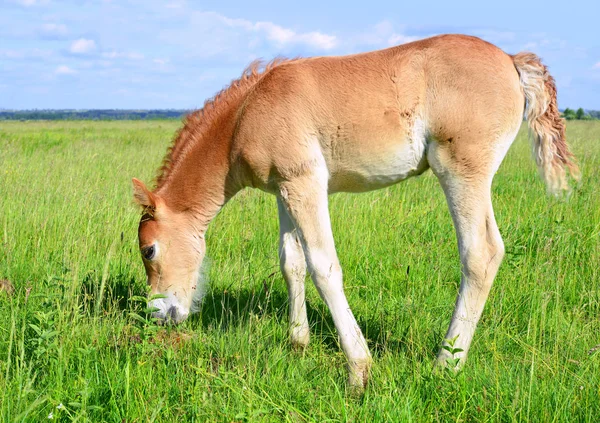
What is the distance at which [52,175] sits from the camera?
8.25m

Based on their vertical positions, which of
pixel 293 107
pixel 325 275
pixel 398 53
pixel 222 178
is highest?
pixel 398 53

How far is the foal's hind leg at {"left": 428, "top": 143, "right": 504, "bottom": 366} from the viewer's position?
A: 354 centimetres

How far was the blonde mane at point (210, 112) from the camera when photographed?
3998 millimetres

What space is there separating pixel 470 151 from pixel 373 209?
302 centimetres

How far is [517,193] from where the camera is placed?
7238mm

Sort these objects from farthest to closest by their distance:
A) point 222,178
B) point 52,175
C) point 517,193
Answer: point 52,175 < point 517,193 < point 222,178

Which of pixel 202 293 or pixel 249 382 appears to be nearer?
pixel 249 382

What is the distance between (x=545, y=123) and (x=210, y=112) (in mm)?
2351

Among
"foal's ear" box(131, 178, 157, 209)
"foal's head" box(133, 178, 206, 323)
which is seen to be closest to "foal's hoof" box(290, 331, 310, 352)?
"foal's head" box(133, 178, 206, 323)

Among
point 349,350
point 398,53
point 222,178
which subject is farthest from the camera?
point 222,178

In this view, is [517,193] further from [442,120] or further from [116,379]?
[116,379]

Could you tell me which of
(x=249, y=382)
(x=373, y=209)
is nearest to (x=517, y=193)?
(x=373, y=209)

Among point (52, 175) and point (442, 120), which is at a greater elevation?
point (442, 120)

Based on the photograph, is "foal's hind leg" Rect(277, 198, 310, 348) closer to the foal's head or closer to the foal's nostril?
the foal's head
